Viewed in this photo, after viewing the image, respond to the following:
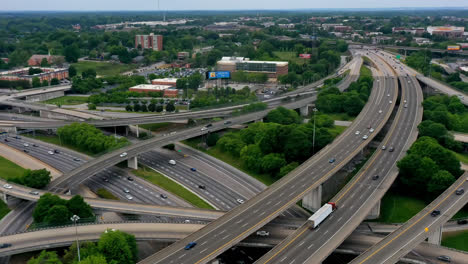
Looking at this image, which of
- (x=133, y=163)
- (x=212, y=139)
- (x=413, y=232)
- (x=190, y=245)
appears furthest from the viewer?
(x=212, y=139)

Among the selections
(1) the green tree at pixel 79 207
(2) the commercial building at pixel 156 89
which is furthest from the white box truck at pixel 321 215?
(2) the commercial building at pixel 156 89

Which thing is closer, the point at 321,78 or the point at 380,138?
the point at 380,138

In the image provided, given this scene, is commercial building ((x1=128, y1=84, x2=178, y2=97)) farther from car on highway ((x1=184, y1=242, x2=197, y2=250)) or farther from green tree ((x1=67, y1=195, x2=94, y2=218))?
car on highway ((x1=184, y1=242, x2=197, y2=250))

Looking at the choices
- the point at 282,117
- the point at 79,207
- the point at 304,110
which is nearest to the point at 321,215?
the point at 79,207

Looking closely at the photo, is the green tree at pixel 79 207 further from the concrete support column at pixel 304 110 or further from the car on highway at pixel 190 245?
the concrete support column at pixel 304 110

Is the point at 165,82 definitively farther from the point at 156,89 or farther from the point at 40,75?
the point at 40,75

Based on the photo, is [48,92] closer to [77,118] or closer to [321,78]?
[77,118]

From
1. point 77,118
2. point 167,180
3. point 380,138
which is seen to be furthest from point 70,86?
point 380,138
